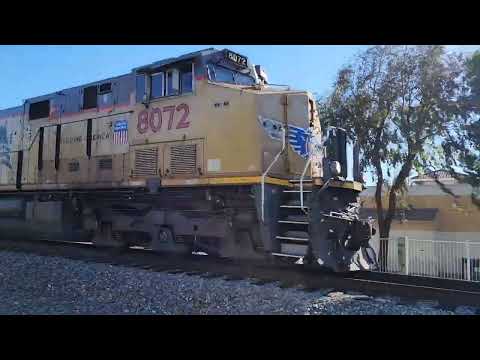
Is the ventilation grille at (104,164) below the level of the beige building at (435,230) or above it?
above

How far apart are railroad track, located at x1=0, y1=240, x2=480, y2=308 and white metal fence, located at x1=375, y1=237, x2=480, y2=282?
5.86 meters

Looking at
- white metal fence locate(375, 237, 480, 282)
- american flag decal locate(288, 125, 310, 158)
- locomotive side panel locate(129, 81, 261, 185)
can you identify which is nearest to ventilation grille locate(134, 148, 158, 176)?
locomotive side panel locate(129, 81, 261, 185)

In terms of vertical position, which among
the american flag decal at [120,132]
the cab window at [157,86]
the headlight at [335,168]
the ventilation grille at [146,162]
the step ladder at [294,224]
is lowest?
the step ladder at [294,224]

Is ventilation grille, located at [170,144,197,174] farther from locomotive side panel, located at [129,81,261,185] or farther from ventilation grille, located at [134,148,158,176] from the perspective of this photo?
ventilation grille, located at [134,148,158,176]

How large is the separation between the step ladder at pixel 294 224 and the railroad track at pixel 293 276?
0.46 metres

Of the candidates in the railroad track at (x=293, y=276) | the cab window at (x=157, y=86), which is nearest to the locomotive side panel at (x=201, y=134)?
the cab window at (x=157, y=86)

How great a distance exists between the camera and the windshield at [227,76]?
816cm

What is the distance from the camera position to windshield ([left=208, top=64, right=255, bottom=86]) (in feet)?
26.8

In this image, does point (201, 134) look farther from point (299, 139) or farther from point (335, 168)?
point (335, 168)

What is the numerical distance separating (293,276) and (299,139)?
8.67ft

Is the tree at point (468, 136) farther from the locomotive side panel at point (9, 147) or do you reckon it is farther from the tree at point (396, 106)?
the locomotive side panel at point (9, 147)

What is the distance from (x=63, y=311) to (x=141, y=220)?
4.18m

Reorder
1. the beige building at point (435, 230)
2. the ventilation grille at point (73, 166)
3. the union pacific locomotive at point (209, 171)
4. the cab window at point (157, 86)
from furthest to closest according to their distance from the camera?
the beige building at point (435, 230)
the ventilation grille at point (73, 166)
the cab window at point (157, 86)
the union pacific locomotive at point (209, 171)

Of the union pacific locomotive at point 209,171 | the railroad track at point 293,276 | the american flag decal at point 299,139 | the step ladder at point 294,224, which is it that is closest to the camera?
the railroad track at point 293,276
